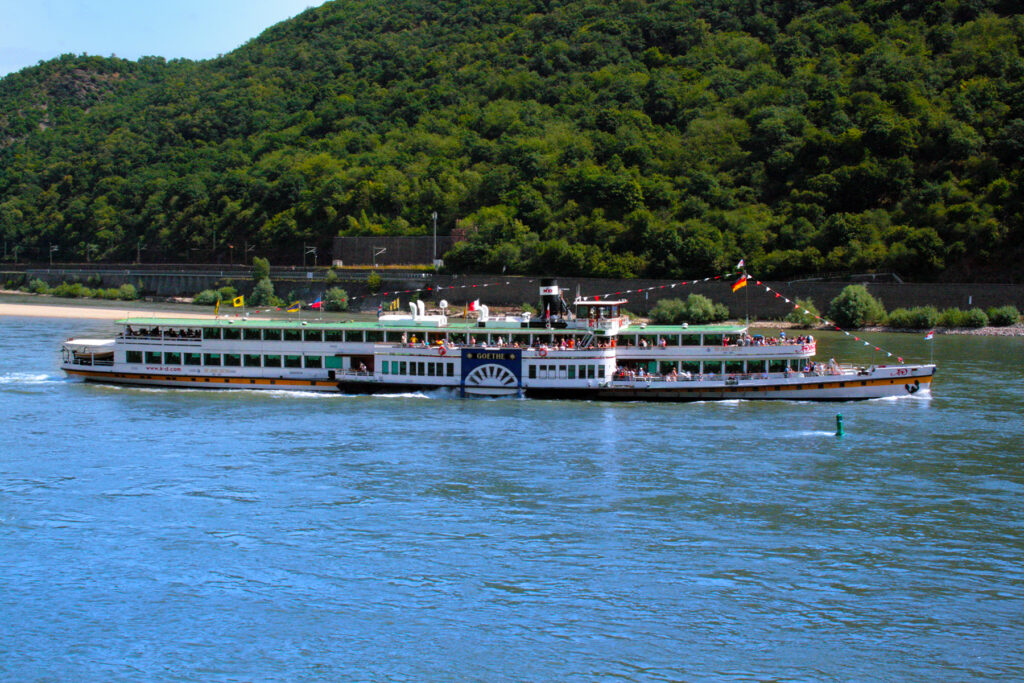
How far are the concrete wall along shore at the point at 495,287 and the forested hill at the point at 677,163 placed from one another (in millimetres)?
4263

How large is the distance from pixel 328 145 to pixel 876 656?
175 m

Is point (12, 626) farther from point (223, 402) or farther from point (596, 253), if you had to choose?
point (596, 253)

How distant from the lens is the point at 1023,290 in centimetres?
10131

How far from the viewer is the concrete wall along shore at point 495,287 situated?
10438 centimetres

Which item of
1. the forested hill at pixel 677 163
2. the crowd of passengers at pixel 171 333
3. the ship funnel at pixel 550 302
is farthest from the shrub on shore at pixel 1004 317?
the crowd of passengers at pixel 171 333

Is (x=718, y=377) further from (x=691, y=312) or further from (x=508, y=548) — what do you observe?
(x=691, y=312)

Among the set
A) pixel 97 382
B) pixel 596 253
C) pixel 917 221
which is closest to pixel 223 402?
pixel 97 382

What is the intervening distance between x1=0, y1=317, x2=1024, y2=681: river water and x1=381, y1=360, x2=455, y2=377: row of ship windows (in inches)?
276

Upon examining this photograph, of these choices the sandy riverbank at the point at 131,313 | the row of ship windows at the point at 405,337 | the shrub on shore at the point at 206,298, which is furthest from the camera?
the shrub on shore at the point at 206,298

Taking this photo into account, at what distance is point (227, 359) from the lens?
195 feet

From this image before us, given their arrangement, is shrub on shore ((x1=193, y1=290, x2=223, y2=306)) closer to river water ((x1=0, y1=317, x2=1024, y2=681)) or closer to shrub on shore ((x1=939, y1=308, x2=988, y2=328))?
shrub on shore ((x1=939, y1=308, x2=988, y2=328))

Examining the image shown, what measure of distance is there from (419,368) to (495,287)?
66.6m

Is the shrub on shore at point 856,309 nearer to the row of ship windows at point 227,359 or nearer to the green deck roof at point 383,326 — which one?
the green deck roof at point 383,326

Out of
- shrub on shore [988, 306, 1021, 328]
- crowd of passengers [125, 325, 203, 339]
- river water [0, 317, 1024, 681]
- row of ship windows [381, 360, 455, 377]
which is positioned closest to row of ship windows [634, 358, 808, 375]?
river water [0, 317, 1024, 681]
